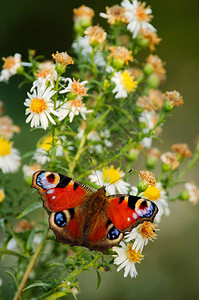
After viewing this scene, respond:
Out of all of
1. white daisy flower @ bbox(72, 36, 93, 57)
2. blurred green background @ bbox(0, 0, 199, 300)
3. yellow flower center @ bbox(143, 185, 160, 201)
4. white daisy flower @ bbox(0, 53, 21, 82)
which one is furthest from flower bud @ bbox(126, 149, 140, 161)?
blurred green background @ bbox(0, 0, 199, 300)

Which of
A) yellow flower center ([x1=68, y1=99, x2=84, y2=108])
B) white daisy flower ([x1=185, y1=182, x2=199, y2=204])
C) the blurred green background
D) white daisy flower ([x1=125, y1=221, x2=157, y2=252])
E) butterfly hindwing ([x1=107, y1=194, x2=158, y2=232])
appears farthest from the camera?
the blurred green background

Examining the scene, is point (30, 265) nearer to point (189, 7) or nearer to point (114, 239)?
point (114, 239)

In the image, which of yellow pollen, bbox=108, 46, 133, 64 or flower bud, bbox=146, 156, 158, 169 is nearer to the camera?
yellow pollen, bbox=108, 46, 133, 64

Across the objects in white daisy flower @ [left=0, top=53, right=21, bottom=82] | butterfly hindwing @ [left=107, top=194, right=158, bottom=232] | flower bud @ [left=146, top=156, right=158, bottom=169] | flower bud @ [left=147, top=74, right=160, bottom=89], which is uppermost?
white daisy flower @ [left=0, top=53, right=21, bottom=82]

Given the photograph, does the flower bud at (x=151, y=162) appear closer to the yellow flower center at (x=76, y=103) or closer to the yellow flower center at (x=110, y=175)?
the yellow flower center at (x=110, y=175)

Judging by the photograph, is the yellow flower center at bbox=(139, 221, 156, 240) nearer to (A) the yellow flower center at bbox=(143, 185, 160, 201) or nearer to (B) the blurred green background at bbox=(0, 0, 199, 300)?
(A) the yellow flower center at bbox=(143, 185, 160, 201)
